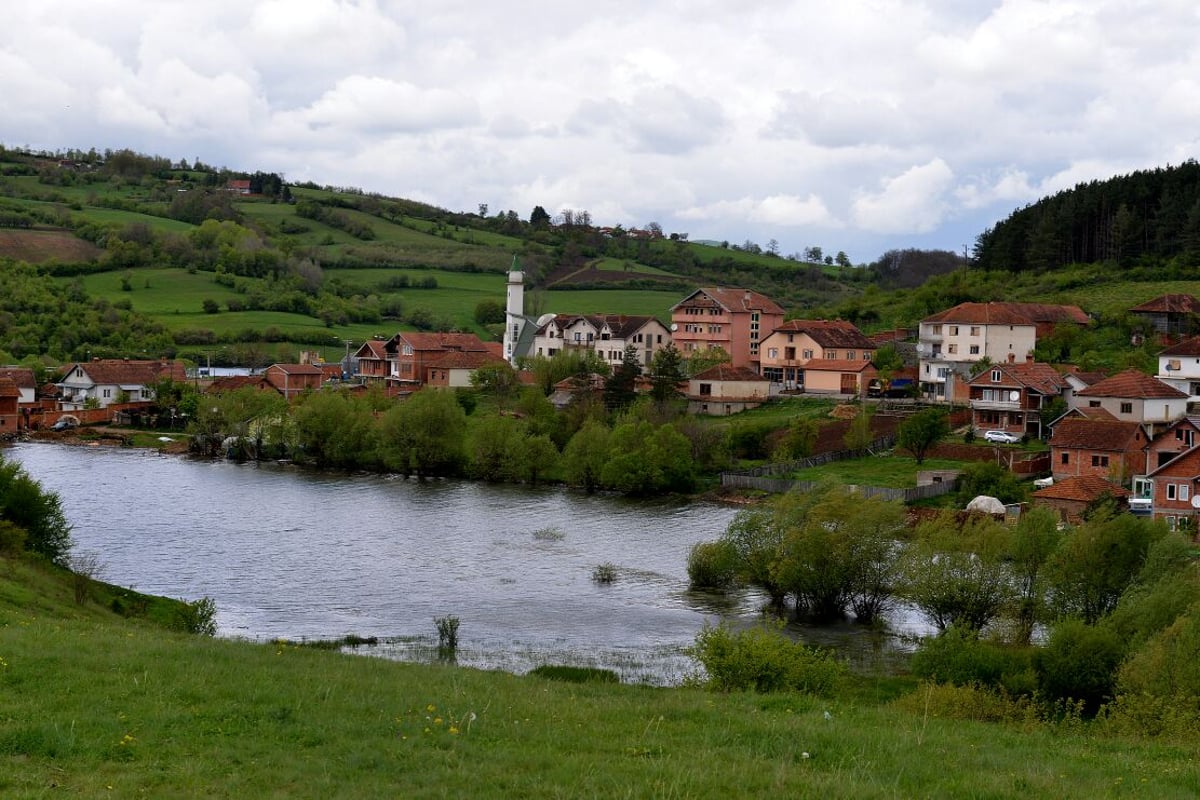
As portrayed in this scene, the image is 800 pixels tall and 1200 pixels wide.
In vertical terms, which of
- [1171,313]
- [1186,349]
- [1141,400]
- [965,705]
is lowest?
[965,705]

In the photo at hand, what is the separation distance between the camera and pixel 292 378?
80625 mm

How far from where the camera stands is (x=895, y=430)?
55.8 m

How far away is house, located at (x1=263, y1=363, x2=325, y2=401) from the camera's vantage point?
262 feet

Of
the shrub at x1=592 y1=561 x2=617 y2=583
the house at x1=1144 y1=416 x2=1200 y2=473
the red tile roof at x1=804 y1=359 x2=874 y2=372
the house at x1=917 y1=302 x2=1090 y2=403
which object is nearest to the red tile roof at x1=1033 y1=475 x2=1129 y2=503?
the house at x1=1144 y1=416 x2=1200 y2=473

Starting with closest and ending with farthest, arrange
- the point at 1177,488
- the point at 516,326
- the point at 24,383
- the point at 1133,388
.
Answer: the point at 1177,488
the point at 1133,388
the point at 24,383
the point at 516,326

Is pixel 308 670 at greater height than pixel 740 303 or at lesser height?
lesser

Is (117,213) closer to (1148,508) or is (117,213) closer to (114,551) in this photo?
(114,551)

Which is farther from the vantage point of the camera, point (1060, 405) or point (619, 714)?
point (1060, 405)

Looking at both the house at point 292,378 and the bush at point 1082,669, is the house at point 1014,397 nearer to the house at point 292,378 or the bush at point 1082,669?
the bush at point 1082,669

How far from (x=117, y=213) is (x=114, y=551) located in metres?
102

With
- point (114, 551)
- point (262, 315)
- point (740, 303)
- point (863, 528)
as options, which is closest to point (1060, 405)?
point (863, 528)

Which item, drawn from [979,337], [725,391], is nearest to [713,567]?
[725,391]

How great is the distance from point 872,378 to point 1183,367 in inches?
639

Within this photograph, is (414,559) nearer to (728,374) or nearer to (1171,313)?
(728,374)
